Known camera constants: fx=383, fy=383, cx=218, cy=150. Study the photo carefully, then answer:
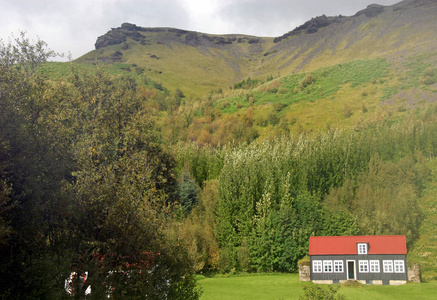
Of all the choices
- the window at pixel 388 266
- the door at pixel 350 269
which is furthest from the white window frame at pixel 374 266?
the door at pixel 350 269

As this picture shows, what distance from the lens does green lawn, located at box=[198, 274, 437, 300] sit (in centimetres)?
2417

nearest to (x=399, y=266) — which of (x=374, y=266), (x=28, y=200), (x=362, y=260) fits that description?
(x=374, y=266)

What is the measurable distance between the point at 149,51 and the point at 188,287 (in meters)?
155

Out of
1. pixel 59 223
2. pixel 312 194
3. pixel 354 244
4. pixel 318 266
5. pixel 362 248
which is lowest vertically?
pixel 318 266

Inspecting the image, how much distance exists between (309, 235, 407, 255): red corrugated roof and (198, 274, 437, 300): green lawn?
247 centimetres

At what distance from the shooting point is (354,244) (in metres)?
28.5

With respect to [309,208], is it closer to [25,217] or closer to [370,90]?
[25,217]

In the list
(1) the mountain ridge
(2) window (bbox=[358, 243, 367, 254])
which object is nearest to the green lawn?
(2) window (bbox=[358, 243, 367, 254])

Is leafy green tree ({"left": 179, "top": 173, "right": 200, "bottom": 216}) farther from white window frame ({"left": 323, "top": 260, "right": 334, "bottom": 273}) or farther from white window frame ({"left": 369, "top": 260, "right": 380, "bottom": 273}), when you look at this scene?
white window frame ({"left": 369, "top": 260, "right": 380, "bottom": 273})

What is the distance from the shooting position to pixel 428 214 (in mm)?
38688

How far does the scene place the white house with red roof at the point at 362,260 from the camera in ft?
89.8

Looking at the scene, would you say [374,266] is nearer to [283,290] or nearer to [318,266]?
[318,266]

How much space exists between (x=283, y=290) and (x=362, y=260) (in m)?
6.38

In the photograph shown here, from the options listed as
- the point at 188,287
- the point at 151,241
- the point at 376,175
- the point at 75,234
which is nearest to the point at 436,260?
the point at 376,175
